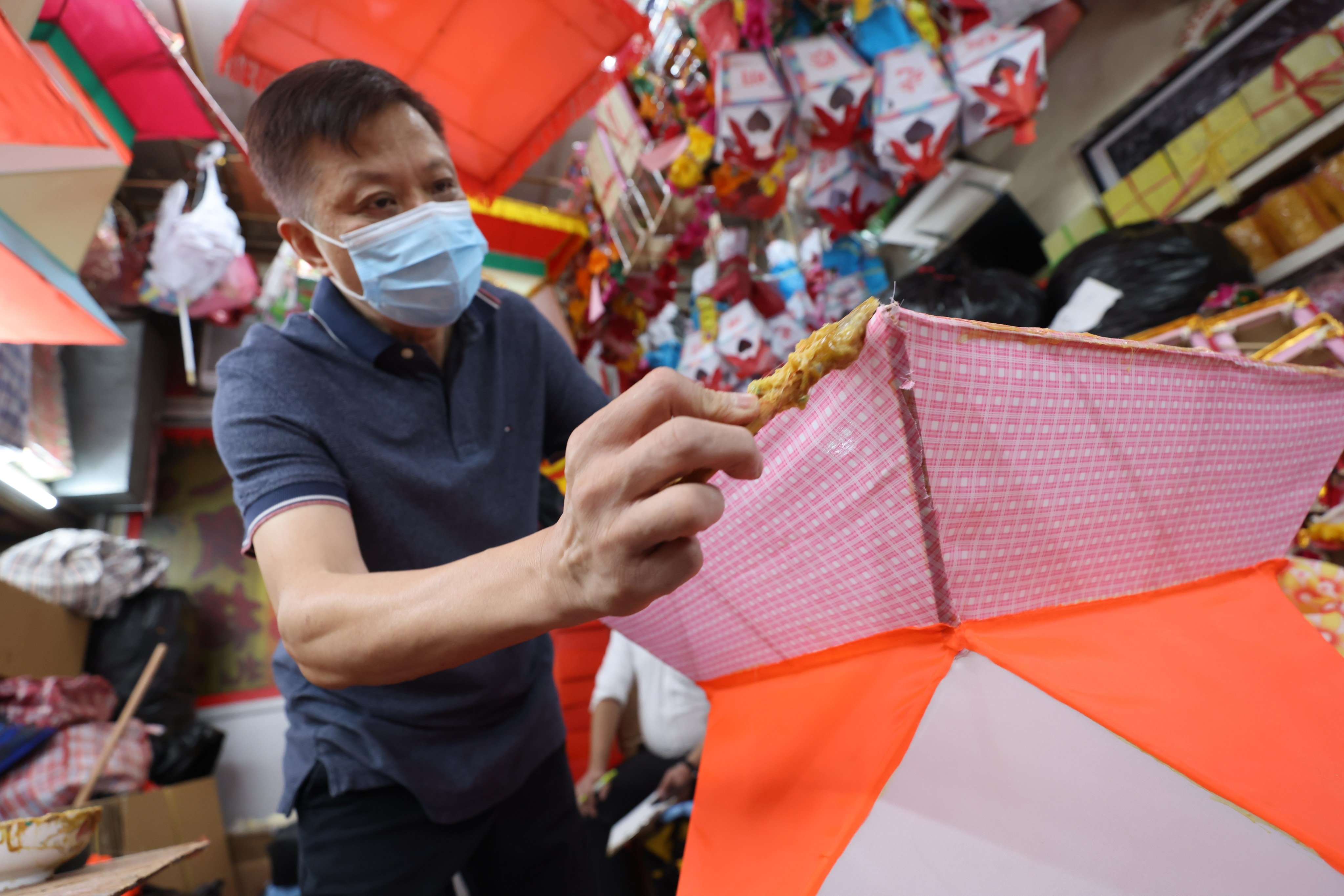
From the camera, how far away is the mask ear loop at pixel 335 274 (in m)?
1.03

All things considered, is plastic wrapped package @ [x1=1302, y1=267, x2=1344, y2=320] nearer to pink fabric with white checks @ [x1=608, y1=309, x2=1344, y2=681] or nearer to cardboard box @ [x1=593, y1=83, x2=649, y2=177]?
pink fabric with white checks @ [x1=608, y1=309, x2=1344, y2=681]

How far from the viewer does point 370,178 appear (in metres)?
0.98

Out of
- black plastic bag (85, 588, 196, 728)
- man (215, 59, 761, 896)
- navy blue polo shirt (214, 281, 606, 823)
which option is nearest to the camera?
man (215, 59, 761, 896)

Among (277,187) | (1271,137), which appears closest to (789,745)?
(277,187)

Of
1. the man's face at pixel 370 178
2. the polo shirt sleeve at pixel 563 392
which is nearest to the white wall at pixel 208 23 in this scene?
the man's face at pixel 370 178

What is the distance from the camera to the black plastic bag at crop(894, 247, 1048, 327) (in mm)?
2146

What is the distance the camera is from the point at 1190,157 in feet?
7.46

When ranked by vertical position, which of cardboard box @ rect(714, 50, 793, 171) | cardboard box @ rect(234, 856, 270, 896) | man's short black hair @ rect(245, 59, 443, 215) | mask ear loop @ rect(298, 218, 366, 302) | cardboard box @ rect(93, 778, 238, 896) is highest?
cardboard box @ rect(714, 50, 793, 171)

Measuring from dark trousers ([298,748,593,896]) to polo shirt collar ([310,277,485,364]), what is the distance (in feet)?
1.97

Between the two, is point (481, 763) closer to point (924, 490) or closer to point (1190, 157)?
point (924, 490)

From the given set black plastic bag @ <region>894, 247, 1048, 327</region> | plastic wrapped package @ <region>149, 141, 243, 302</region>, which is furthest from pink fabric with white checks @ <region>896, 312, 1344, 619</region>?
plastic wrapped package @ <region>149, 141, 243, 302</region>

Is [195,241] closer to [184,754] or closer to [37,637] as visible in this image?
[37,637]

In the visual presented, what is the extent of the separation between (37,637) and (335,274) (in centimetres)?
284

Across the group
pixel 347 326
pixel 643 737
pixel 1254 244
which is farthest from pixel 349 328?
pixel 1254 244
